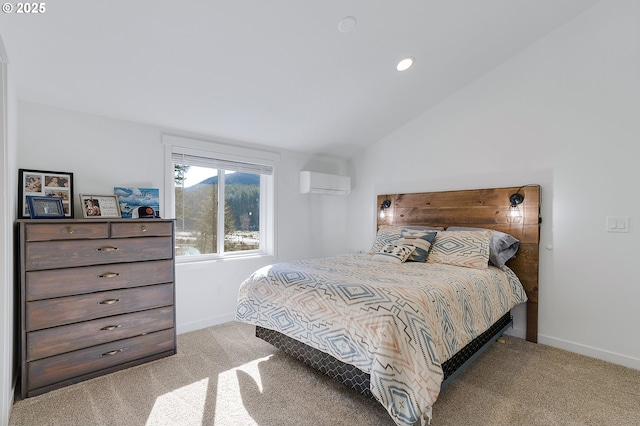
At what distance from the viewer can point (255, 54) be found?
2.27 metres

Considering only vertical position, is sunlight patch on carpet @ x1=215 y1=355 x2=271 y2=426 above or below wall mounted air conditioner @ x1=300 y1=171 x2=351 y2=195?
below

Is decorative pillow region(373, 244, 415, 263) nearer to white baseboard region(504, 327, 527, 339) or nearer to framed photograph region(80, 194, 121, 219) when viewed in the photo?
white baseboard region(504, 327, 527, 339)

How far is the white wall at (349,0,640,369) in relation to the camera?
7.98ft

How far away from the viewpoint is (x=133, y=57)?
6.79 ft

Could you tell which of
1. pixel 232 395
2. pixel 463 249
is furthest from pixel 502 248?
pixel 232 395

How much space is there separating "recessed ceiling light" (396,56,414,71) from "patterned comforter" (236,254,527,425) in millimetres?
1716

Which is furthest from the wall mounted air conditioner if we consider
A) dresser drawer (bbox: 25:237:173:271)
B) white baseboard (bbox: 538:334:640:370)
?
white baseboard (bbox: 538:334:640:370)

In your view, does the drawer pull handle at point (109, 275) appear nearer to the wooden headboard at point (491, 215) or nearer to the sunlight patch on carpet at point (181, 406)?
the sunlight patch on carpet at point (181, 406)

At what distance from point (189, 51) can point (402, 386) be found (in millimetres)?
2379

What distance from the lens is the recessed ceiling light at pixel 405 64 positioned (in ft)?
8.73

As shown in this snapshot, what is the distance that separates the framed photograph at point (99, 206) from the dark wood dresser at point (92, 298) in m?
0.29

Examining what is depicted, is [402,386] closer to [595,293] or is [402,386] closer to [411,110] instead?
[595,293]

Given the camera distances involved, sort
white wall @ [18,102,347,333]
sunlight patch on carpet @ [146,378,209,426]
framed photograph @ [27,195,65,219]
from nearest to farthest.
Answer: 1. sunlight patch on carpet @ [146,378,209,426]
2. framed photograph @ [27,195,65,219]
3. white wall @ [18,102,347,333]

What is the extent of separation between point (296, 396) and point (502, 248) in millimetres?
2144
